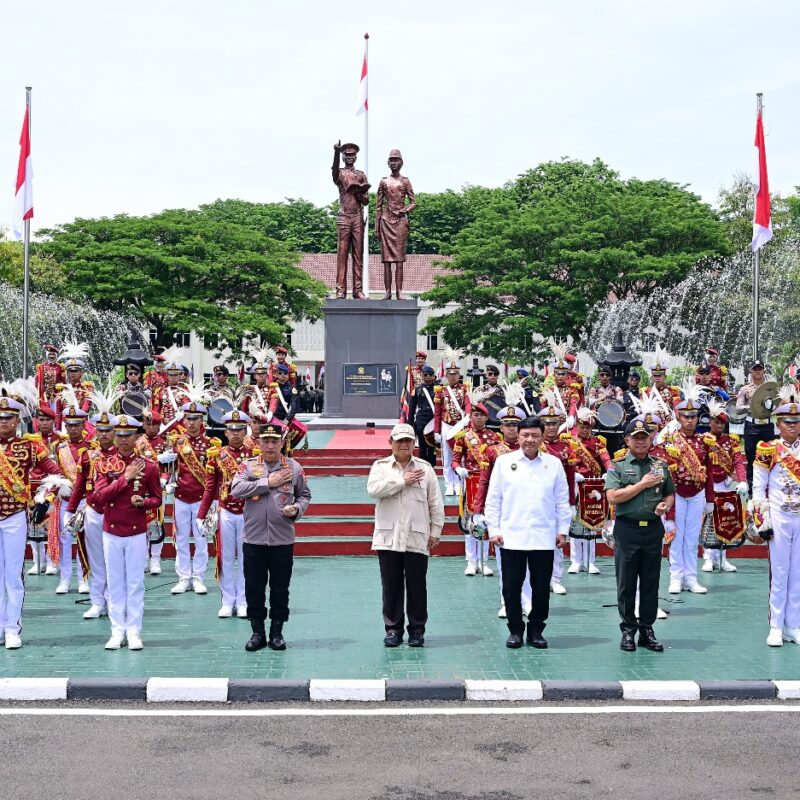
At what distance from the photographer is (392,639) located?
877cm

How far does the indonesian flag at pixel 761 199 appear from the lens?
22.0 m

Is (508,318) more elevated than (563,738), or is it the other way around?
(508,318)

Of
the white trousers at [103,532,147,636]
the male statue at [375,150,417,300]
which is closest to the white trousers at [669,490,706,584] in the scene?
the white trousers at [103,532,147,636]

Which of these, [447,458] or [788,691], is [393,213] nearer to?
[447,458]

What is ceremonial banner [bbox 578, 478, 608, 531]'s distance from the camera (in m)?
11.8

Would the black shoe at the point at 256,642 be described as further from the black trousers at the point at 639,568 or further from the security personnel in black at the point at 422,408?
the security personnel in black at the point at 422,408

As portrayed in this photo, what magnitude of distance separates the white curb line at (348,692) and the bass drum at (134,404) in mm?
7115

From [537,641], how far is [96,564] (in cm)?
429

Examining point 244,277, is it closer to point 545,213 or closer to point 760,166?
point 545,213

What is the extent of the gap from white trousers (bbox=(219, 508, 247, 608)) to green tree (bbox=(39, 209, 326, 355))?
1313 inches

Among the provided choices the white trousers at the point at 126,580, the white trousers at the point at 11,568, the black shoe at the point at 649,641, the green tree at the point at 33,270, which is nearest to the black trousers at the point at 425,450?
the black shoe at the point at 649,641

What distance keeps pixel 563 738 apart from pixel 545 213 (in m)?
37.7

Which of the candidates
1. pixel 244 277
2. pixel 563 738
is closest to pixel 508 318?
pixel 244 277

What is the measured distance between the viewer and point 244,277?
44.3 m
